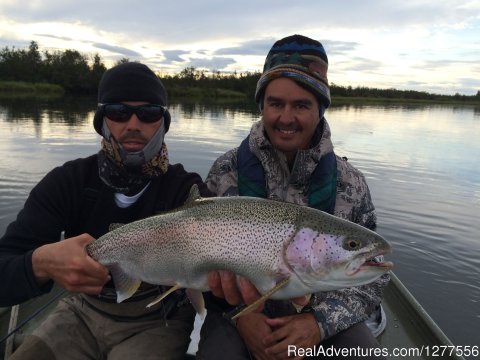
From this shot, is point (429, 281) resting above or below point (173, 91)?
below

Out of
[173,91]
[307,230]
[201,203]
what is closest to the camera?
[307,230]

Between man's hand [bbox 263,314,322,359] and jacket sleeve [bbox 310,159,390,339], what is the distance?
0.08 metres

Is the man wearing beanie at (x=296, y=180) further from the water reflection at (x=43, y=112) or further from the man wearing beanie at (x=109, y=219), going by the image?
the water reflection at (x=43, y=112)

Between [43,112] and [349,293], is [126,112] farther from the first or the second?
[43,112]

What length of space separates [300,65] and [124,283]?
2113mm

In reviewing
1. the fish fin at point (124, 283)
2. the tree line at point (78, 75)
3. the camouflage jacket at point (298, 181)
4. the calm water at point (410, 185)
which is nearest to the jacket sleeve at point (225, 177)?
the camouflage jacket at point (298, 181)

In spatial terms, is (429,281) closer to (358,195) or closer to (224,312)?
(358,195)

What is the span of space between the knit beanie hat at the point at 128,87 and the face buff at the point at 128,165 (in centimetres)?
21

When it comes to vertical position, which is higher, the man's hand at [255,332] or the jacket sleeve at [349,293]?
the jacket sleeve at [349,293]

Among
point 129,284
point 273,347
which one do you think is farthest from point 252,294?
point 129,284

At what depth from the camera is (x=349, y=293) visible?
311 centimetres

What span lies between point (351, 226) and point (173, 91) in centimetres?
7826

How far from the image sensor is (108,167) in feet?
10.3

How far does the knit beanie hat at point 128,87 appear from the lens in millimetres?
3178
